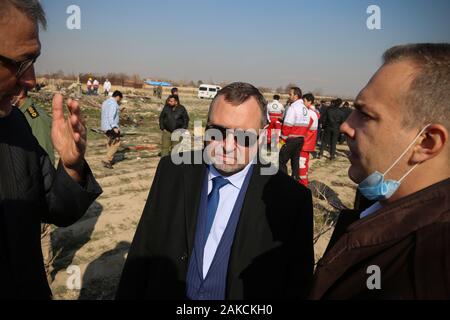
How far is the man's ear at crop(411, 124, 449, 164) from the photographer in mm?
1187

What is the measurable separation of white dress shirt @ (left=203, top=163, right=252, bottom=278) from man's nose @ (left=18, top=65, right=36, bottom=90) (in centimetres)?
120

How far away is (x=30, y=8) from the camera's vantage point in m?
1.51

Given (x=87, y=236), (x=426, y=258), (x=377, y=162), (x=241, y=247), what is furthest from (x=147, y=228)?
(x=87, y=236)

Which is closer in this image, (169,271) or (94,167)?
(169,271)

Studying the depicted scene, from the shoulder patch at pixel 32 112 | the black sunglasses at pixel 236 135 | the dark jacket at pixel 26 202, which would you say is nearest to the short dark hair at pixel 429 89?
the black sunglasses at pixel 236 135

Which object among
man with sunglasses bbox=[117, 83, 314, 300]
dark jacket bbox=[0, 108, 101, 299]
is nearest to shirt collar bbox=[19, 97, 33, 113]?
dark jacket bbox=[0, 108, 101, 299]

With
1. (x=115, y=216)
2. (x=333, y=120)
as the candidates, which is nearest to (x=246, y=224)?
(x=115, y=216)

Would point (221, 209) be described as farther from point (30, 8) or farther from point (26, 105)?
point (26, 105)

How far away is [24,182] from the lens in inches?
65.1

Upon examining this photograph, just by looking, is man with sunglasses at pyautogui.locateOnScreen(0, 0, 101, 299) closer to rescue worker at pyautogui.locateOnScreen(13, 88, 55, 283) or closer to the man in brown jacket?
the man in brown jacket

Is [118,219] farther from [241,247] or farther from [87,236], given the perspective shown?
[241,247]

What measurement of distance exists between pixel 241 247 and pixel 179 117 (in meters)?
7.98

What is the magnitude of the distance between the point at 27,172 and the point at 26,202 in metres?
0.16
